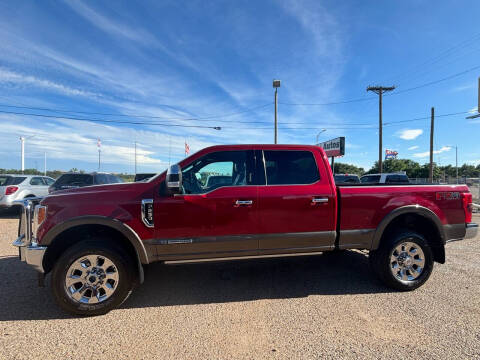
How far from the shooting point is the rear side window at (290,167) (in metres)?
Result: 3.43

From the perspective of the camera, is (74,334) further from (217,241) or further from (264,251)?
(264,251)

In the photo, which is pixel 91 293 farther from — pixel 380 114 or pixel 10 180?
pixel 380 114

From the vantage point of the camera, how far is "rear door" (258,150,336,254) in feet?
10.8

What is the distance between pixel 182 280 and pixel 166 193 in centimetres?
153

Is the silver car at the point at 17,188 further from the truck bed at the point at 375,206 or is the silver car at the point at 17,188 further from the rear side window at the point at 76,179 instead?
the truck bed at the point at 375,206

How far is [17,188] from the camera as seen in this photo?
930cm

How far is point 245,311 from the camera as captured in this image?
3.01 m

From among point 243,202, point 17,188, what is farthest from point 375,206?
point 17,188

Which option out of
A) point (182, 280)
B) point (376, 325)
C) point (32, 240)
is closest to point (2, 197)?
point (32, 240)

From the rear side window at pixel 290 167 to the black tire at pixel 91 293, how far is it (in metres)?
1.97

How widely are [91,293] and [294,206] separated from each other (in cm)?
254

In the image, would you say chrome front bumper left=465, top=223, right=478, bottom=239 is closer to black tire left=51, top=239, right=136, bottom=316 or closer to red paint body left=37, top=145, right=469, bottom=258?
red paint body left=37, top=145, right=469, bottom=258

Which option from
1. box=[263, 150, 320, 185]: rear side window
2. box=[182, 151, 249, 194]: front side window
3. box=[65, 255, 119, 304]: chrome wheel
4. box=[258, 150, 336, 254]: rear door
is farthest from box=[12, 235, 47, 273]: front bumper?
box=[263, 150, 320, 185]: rear side window

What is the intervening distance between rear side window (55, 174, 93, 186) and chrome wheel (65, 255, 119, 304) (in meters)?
7.18
